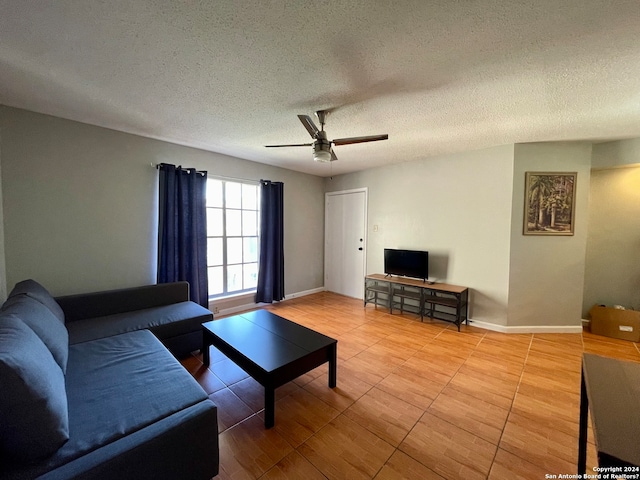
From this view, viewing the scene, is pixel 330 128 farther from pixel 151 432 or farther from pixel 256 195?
pixel 151 432

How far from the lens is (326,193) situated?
5.24 metres

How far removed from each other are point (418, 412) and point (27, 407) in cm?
213

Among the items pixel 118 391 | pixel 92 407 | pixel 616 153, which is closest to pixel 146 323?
pixel 118 391

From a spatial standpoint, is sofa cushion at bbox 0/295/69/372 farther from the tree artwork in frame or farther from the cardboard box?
the cardboard box

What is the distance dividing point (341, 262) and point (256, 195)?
2.09 metres

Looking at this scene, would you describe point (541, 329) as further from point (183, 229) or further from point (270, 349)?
point (183, 229)

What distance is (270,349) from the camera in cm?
195

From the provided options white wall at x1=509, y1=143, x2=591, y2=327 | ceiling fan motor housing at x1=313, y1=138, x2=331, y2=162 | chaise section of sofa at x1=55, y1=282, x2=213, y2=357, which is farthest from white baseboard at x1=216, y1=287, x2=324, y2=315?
white wall at x1=509, y1=143, x2=591, y2=327

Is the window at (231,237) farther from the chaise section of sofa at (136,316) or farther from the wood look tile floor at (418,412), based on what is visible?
the wood look tile floor at (418,412)

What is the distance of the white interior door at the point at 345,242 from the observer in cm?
475

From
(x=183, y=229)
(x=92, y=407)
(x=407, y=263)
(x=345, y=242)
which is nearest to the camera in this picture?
(x=92, y=407)

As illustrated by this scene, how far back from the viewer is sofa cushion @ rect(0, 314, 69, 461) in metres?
0.93

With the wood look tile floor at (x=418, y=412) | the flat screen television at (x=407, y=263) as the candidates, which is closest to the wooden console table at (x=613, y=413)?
the wood look tile floor at (x=418, y=412)

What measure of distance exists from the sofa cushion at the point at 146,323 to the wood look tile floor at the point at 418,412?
0.38 m
